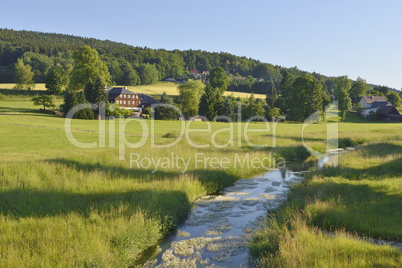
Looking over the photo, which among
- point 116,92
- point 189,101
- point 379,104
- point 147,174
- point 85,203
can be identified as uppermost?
point 116,92

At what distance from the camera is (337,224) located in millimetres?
10977

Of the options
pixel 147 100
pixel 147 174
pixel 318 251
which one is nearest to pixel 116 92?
pixel 147 100

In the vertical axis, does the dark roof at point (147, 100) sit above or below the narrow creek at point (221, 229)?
above

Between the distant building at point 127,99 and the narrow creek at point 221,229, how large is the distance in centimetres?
8822

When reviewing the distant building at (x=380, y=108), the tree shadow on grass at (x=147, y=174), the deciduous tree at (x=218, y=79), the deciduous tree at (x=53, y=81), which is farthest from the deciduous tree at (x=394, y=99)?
the tree shadow on grass at (x=147, y=174)

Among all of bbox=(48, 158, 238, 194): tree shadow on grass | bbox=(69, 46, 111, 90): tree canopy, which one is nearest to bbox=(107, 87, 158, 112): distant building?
bbox=(69, 46, 111, 90): tree canopy

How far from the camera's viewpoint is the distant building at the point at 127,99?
102750 millimetres

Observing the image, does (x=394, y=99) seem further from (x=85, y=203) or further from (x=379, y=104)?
(x=85, y=203)

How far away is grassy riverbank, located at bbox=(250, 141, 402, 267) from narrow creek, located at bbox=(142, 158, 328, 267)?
102cm

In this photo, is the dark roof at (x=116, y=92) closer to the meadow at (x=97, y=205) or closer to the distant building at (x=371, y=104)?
the meadow at (x=97, y=205)

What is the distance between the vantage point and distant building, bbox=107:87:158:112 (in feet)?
337

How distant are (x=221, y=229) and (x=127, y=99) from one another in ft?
317

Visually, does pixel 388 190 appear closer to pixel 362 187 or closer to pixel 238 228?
pixel 362 187

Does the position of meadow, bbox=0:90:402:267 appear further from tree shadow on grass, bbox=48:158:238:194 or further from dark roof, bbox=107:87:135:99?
dark roof, bbox=107:87:135:99
